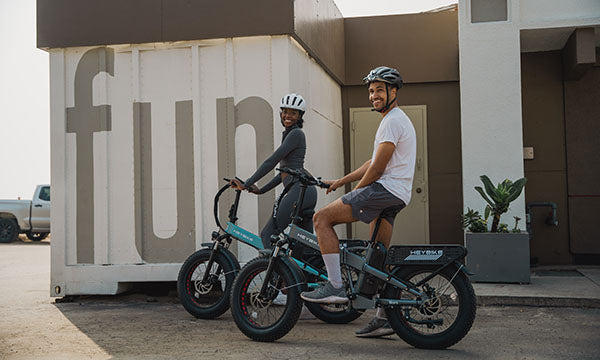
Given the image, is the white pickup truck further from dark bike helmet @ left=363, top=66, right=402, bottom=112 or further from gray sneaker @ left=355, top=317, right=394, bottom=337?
dark bike helmet @ left=363, top=66, right=402, bottom=112

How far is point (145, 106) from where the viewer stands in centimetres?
790

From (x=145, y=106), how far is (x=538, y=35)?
17.1 feet

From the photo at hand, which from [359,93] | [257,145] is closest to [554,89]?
[359,93]

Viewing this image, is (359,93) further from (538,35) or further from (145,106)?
(145,106)

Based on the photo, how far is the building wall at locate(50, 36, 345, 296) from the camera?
7.62 metres

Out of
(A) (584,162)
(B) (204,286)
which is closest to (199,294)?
(B) (204,286)

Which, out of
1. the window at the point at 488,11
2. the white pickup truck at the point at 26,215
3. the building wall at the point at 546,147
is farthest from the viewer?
the white pickup truck at the point at 26,215

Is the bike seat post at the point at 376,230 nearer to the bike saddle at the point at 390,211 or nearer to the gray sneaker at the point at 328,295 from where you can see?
the bike saddle at the point at 390,211

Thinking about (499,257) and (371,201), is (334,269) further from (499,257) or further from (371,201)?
(499,257)

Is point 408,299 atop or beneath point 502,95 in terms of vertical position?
beneath

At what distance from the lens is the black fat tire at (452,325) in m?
4.81

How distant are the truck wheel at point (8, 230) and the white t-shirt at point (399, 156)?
1735cm

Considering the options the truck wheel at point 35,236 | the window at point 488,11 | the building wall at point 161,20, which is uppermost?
the window at point 488,11

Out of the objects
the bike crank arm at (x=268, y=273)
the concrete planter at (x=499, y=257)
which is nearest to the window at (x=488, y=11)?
the concrete planter at (x=499, y=257)
